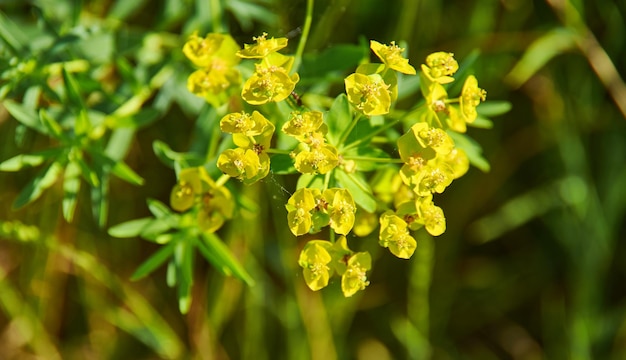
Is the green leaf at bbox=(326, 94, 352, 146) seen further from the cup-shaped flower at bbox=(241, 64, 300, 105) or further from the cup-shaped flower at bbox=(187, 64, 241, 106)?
the cup-shaped flower at bbox=(187, 64, 241, 106)

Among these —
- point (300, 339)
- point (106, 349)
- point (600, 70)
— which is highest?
point (600, 70)

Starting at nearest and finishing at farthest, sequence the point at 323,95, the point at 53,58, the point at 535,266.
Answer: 1. the point at 53,58
2. the point at 323,95
3. the point at 535,266

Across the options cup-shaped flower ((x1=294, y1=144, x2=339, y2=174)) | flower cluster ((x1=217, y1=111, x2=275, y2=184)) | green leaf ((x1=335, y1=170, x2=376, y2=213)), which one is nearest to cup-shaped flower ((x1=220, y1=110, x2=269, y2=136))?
flower cluster ((x1=217, y1=111, x2=275, y2=184))

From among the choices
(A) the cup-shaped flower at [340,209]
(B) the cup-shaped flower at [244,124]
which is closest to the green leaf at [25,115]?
(B) the cup-shaped flower at [244,124]

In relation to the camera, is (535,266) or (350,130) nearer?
(350,130)

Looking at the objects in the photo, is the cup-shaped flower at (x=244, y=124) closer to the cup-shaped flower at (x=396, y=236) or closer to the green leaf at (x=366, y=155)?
the green leaf at (x=366, y=155)

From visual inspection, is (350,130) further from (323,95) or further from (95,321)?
(95,321)

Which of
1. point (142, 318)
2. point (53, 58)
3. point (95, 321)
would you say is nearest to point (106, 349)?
point (95, 321)

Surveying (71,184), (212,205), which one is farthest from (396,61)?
(71,184)
